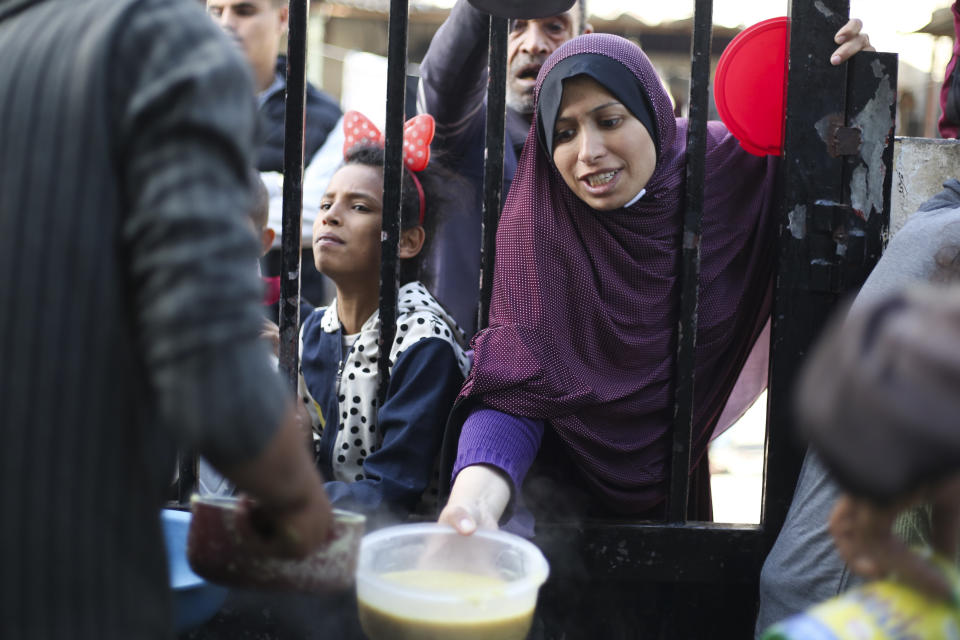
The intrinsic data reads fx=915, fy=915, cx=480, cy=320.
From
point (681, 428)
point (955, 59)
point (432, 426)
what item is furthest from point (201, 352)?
point (955, 59)

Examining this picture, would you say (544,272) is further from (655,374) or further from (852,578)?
(852,578)

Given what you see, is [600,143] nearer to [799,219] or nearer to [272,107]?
[799,219]

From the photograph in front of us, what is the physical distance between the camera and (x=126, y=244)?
36.6 inches

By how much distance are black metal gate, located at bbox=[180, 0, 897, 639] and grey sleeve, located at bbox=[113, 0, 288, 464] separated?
1047 mm

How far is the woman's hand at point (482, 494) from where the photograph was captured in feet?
5.87

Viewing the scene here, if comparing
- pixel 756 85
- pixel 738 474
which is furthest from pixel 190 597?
pixel 738 474

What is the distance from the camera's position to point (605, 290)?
2.19 m

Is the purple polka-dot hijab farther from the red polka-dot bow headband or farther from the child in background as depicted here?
the red polka-dot bow headband

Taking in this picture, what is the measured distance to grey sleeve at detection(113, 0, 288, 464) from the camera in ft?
2.85

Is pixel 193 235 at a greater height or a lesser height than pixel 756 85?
lesser

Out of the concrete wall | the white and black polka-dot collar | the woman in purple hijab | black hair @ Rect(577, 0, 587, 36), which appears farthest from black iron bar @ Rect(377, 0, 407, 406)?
black hair @ Rect(577, 0, 587, 36)

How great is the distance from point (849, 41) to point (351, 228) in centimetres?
129

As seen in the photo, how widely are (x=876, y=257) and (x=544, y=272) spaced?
740 mm

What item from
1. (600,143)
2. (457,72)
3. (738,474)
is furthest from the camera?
(738,474)
